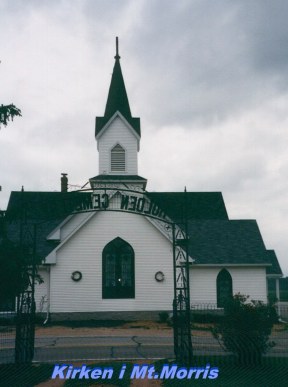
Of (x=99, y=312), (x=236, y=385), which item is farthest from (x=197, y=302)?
(x=236, y=385)

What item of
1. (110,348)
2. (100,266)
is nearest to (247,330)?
(110,348)

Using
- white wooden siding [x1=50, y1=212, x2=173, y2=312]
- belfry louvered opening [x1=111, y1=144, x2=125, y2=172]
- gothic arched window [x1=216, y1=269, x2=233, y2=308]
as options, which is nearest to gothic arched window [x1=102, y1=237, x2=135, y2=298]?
white wooden siding [x1=50, y1=212, x2=173, y2=312]

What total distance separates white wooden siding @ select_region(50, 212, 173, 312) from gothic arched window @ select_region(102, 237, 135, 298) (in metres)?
0.28

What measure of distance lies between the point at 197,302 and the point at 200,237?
512 centimetres

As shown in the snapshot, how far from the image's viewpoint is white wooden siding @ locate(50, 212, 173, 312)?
2900 cm

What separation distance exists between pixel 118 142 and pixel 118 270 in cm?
973

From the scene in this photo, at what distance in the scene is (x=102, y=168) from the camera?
33.9 meters

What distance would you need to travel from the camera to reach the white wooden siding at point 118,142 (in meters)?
33.9

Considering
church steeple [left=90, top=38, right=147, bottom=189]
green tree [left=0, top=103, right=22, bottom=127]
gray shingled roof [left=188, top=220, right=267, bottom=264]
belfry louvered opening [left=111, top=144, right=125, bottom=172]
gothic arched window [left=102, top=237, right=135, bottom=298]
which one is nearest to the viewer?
green tree [left=0, top=103, right=22, bottom=127]

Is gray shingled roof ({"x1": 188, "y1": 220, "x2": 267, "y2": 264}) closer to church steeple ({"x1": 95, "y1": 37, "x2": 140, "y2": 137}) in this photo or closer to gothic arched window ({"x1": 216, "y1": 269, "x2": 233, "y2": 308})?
gothic arched window ({"x1": 216, "y1": 269, "x2": 233, "y2": 308})

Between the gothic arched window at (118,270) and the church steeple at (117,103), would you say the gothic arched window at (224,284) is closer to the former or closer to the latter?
the gothic arched window at (118,270)

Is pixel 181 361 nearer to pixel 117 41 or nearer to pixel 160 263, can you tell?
pixel 160 263

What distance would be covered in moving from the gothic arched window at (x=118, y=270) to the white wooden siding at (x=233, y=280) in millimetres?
4067

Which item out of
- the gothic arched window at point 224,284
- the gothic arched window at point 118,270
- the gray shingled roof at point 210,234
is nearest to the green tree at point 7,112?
the gray shingled roof at point 210,234
